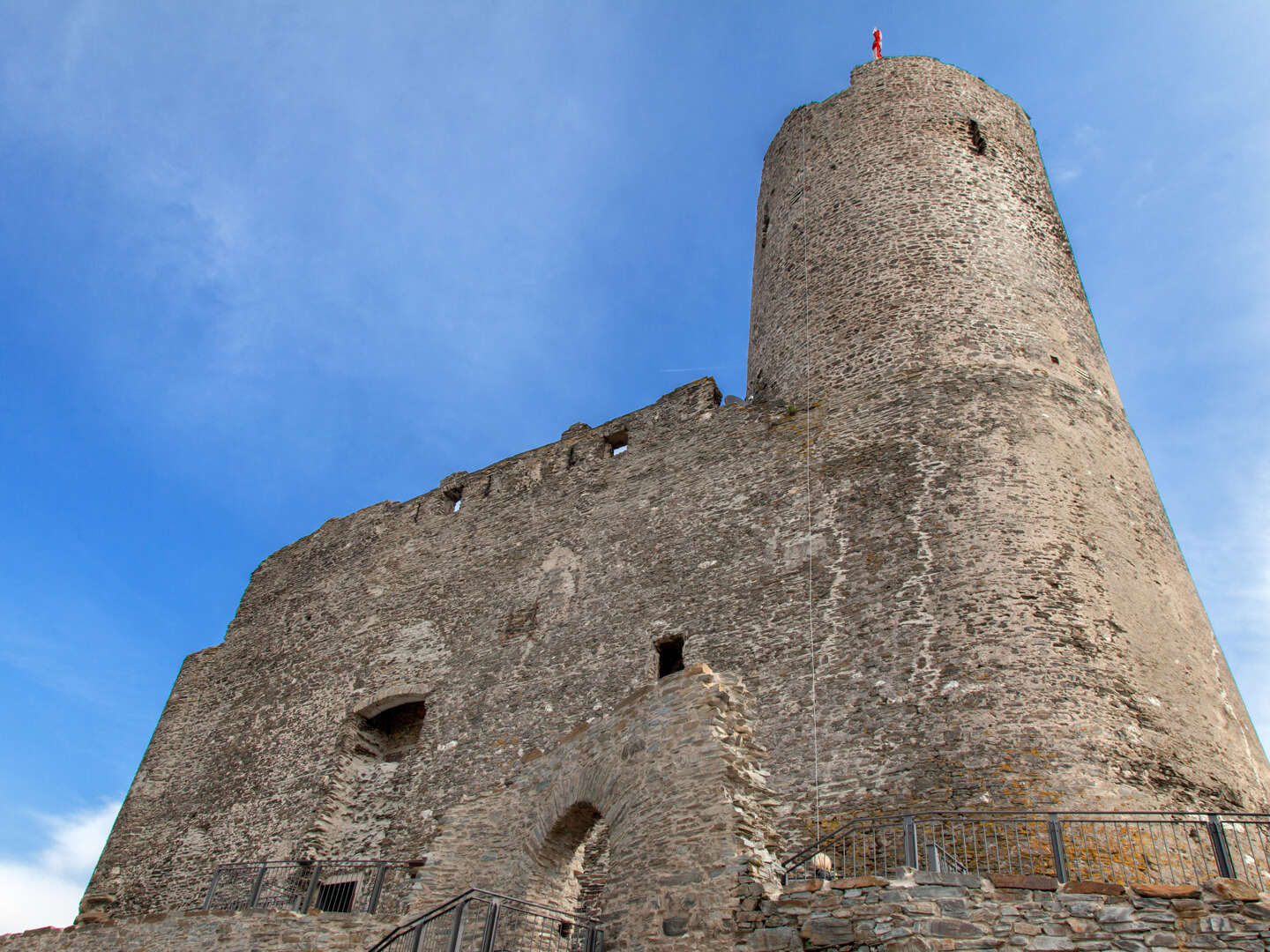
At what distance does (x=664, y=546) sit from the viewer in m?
12.5

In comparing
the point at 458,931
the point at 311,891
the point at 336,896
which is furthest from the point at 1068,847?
the point at 336,896

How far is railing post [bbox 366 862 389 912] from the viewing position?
11.5 m

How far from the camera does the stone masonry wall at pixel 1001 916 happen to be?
17.6ft

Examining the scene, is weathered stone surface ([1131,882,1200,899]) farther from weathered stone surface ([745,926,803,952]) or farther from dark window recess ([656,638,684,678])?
dark window recess ([656,638,684,678])

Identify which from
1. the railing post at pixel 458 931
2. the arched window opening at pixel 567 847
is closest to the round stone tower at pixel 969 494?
the arched window opening at pixel 567 847

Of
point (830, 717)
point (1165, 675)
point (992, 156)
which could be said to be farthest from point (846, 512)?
point (992, 156)

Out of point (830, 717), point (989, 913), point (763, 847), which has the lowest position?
point (989, 913)

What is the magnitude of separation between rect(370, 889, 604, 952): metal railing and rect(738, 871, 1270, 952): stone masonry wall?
5.66 ft

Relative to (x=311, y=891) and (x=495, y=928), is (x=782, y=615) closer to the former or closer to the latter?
Result: (x=495, y=928)

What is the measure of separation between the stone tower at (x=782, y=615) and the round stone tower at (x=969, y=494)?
38mm

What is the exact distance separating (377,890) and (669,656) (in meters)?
4.46

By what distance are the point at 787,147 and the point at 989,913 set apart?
13.2 metres

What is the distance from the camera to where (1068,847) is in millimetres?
7617

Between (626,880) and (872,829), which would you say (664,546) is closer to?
(872,829)
